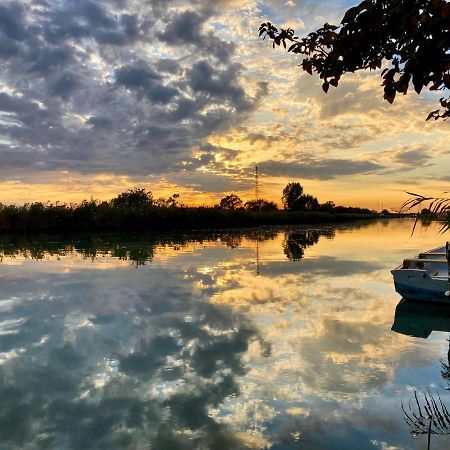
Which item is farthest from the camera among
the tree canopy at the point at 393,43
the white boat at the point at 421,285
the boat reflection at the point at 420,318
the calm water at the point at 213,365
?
the white boat at the point at 421,285

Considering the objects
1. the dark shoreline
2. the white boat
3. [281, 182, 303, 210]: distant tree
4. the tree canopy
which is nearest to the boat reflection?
the white boat

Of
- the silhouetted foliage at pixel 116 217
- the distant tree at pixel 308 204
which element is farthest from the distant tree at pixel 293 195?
the silhouetted foliage at pixel 116 217

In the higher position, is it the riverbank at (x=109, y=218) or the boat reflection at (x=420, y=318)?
the riverbank at (x=109, y=218)

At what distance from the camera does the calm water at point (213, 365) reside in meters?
4.42

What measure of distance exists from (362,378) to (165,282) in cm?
815

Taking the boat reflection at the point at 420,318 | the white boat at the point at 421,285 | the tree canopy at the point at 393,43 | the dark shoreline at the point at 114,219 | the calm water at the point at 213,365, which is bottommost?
the boat reflection at the point at 420,318

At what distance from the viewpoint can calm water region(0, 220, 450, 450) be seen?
442cm

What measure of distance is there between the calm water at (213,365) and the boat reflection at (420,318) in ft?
0.20

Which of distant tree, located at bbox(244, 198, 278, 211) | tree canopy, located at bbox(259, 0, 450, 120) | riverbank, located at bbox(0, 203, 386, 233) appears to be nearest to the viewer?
tree canopy, located at bbox(259, 0, 450, 120)

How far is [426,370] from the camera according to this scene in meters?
6.05

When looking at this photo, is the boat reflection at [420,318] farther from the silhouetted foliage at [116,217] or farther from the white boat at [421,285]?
the silhouetted foliage at [116,217]

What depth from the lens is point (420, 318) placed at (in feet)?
29.7

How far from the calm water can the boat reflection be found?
0.06m

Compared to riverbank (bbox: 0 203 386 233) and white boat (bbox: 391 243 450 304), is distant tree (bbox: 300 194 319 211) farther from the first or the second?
white boat (bbox: 391 243 450 304)
